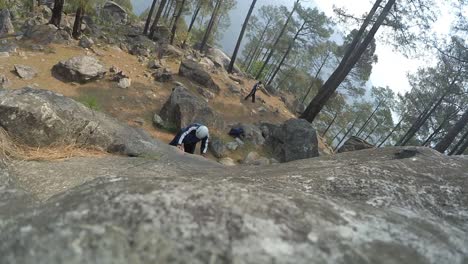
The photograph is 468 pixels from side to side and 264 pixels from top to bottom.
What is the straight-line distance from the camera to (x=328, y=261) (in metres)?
1.63

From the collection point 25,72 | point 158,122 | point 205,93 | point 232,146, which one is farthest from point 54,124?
point 205,93

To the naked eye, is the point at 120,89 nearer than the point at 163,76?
Yes

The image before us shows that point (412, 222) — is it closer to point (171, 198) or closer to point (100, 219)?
point (171, 198)

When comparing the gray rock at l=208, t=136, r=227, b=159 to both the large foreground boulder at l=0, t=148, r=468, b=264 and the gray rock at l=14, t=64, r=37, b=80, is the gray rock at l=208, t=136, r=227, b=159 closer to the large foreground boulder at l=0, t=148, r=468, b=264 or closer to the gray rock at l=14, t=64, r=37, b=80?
the gray rock at l=14, t=64, r=37, b=80

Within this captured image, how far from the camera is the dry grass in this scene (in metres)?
3.66

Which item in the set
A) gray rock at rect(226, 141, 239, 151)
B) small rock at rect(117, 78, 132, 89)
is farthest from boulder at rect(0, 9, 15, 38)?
gray rock at rect(226, 141, 239, 151)

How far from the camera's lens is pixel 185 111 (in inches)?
529

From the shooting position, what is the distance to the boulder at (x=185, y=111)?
528 inches

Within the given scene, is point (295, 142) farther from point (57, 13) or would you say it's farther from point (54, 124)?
point (57, 13)

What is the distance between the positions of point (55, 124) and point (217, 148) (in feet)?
26.7

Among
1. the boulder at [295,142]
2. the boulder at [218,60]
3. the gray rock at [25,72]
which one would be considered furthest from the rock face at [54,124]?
the boulder at [218,60]

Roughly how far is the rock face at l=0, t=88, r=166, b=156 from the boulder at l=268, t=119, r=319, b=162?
8.98 meters

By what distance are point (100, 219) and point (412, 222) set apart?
2047mm

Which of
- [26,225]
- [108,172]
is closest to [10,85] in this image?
[108,172]
